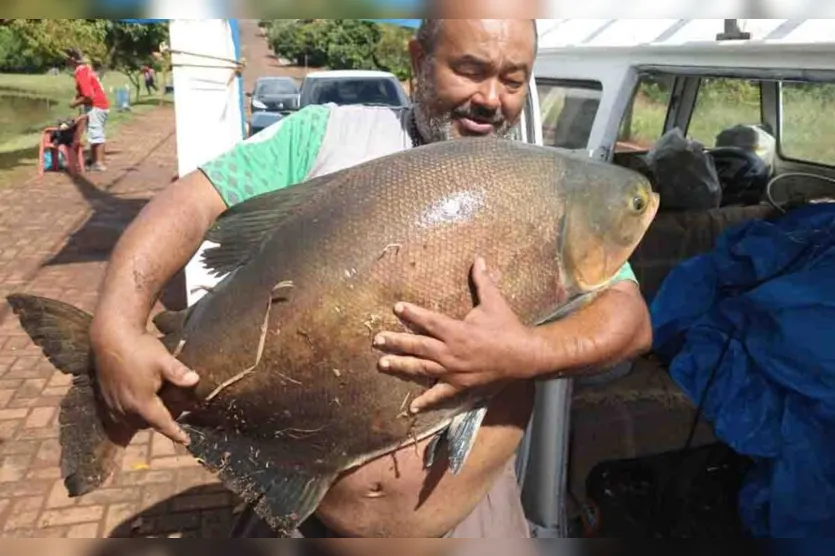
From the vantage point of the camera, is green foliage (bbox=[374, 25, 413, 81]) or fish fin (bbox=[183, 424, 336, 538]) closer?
fish fin (bbox=[183, 424, 336, 538])

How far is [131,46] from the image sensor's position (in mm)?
40500

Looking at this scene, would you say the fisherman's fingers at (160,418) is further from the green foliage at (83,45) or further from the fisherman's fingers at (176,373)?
the green foliage at (83,45)

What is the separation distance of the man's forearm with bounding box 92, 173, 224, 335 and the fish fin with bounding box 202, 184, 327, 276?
0.31ft

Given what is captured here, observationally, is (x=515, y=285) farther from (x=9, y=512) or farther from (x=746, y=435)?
(x=9, y=512)

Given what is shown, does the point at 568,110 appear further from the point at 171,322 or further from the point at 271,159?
the point at 171,322

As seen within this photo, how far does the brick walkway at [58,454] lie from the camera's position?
4.06 meters

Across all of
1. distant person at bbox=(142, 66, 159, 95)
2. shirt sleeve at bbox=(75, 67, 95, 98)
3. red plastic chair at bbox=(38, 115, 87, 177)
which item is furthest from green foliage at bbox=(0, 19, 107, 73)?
shirt sleeve at bbox=(75, 67, 95, 98)

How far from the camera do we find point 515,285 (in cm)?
157

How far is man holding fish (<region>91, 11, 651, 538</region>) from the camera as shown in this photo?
5.02 feet

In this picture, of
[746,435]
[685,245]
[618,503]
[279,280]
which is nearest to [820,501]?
[746,435]

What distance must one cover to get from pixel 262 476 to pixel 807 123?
5.23 metres

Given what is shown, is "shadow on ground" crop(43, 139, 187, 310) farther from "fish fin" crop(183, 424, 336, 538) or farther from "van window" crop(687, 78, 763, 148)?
"fish fin" crop(183, 424, 336, 538)

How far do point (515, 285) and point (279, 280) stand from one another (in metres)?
0.49

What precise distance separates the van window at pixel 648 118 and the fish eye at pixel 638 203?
3780mm
